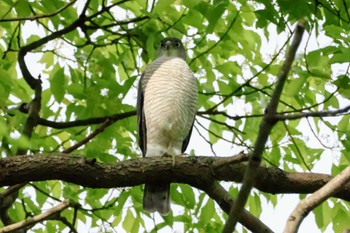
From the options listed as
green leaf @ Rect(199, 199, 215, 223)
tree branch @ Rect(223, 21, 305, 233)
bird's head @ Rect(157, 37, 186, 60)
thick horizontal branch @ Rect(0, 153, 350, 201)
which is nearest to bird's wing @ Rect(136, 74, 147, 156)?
bird's head @ Rect(157, 37, 186, 60)

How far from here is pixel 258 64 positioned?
17.1ft

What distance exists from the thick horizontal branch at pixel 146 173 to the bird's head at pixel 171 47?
1997mm

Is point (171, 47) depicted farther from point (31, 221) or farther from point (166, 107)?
point (31, 221)

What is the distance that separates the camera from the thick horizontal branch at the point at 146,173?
3498 millimetres

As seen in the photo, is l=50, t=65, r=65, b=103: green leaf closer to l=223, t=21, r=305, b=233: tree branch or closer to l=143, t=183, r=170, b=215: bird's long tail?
l=143, t=183, r=170, b=215: bird's long tail

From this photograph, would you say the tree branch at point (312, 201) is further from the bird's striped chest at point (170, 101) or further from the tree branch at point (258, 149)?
the bird's striped chest at point (170, 101)

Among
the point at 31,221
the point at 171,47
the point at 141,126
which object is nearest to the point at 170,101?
the point at 141,126

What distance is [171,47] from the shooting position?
5812 mm

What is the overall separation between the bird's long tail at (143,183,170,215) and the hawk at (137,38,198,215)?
65 centimetres

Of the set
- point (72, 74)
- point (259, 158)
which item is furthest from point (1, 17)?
point (259, 158)

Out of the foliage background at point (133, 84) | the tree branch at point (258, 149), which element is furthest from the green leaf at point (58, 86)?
the tree branch at point (258, 149)

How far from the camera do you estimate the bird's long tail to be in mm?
4789

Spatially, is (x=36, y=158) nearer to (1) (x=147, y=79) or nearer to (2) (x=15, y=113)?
(2) (x=15, y=113)

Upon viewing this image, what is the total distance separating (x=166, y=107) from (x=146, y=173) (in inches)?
→ 70.7
